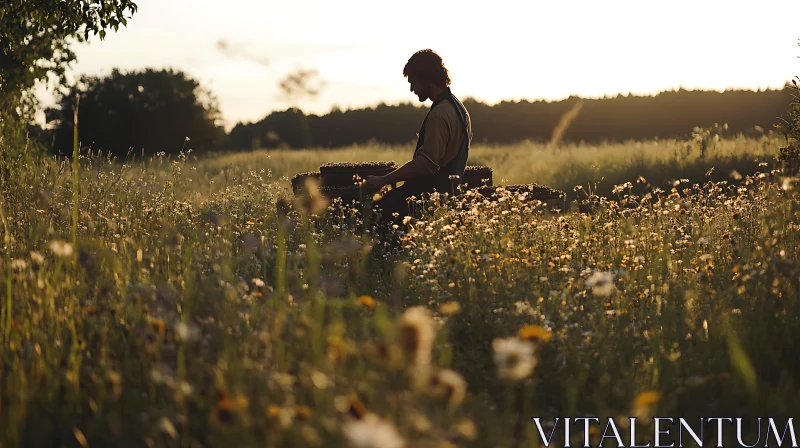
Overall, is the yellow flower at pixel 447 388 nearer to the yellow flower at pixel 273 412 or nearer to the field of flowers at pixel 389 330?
the field of flowers at pixel 389 330

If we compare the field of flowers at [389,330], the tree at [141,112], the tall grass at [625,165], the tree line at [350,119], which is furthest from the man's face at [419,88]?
the tree at [141,112]

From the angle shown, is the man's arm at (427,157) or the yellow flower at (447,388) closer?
the yellow flower at (447,388)

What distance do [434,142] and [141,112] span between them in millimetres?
30200

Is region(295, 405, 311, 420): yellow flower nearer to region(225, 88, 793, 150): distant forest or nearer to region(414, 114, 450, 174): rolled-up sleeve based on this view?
region(414, 114, 450, 174): rolled-up sleeve

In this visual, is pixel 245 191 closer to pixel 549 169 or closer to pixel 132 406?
pixel 132 406

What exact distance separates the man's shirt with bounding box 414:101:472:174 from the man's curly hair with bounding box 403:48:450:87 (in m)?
0.29

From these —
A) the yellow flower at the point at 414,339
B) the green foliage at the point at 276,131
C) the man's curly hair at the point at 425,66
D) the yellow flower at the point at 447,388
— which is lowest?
the yellow flower at the point at 447,388

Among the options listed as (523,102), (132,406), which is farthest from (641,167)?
(523,102)

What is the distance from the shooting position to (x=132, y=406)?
270 cm

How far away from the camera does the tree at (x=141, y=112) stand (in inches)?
1313

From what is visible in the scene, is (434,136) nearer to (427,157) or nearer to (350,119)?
(427,157)

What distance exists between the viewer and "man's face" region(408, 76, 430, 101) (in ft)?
21.7

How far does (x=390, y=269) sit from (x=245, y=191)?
2365mm

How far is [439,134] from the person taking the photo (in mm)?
6492
